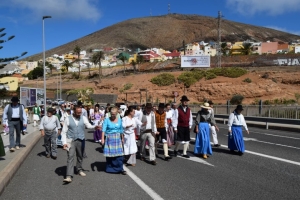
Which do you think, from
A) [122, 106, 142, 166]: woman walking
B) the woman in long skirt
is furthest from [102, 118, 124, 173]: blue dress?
[122, 106, 142, 166]: woman walking

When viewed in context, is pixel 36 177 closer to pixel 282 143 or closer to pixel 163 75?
pixel 282 143

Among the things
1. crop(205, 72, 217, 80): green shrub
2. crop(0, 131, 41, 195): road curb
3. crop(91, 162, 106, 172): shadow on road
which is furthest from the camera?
crop(205, 72, 217, 80): green shrub

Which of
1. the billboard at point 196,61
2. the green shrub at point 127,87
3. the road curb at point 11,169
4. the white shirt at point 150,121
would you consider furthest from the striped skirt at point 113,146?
the billboard at point 196,61

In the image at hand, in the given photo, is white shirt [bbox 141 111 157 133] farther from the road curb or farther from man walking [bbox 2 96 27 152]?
man walking [bbox 2 96 27 152]

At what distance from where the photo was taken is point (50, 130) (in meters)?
11.0

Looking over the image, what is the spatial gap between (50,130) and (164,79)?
52.8 meters

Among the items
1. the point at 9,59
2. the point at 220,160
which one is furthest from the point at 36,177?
the point at 9,59

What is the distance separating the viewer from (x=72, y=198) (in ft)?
20.9

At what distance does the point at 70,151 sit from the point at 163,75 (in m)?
57.2

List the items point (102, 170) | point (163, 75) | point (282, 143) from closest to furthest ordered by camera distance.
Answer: point (102, 170) → point (282, 143) → point (163, 75)

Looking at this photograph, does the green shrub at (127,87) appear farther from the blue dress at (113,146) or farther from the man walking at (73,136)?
the man walking at (73,136)

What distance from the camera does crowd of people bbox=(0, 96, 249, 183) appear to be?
313 inches

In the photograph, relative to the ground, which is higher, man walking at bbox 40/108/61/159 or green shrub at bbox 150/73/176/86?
green shrub at bbox 150/73/176/86

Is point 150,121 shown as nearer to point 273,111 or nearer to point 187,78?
Answer: point 273,111
